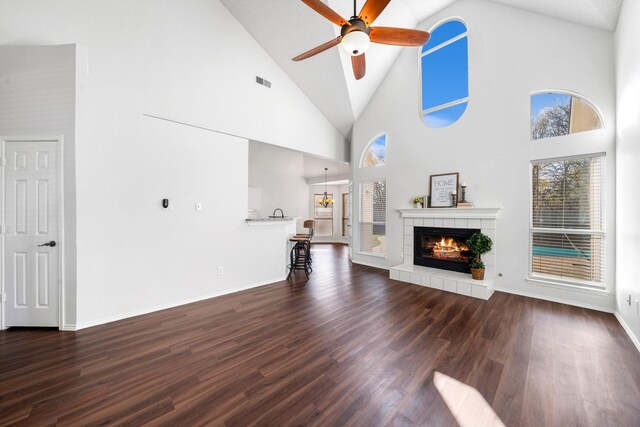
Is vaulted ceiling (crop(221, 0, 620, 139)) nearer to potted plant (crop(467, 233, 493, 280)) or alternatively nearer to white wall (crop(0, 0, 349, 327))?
white wall (crop(0, 0, 349, 327))

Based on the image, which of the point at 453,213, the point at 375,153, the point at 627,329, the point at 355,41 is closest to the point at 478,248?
the point at 453,213

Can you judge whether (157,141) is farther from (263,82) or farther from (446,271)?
(446,271)

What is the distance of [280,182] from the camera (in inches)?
350

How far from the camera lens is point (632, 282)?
251cm

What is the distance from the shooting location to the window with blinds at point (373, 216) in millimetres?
5785

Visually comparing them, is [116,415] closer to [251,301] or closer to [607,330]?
[251,301]

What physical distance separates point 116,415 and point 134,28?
13.5ft

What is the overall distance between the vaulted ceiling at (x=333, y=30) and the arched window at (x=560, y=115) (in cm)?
84

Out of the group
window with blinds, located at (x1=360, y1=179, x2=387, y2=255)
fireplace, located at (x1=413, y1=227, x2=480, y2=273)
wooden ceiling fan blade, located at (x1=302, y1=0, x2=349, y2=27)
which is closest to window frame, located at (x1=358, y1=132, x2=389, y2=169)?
window with blinds, located at (x1=360, y1=179, x2=387, y2=255)

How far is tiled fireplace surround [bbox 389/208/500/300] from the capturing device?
12.7ft

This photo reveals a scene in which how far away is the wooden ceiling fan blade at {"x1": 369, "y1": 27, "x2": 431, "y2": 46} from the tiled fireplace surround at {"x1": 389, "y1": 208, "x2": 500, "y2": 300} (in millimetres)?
2813

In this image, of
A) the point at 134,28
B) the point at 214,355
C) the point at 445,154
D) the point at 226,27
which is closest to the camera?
the point at 214,355

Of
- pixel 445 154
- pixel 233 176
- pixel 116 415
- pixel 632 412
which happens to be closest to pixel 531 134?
A: pixel 445 154

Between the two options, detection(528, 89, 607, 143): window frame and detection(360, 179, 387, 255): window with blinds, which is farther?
detection(360, 179, 387, 255): window with blinds
